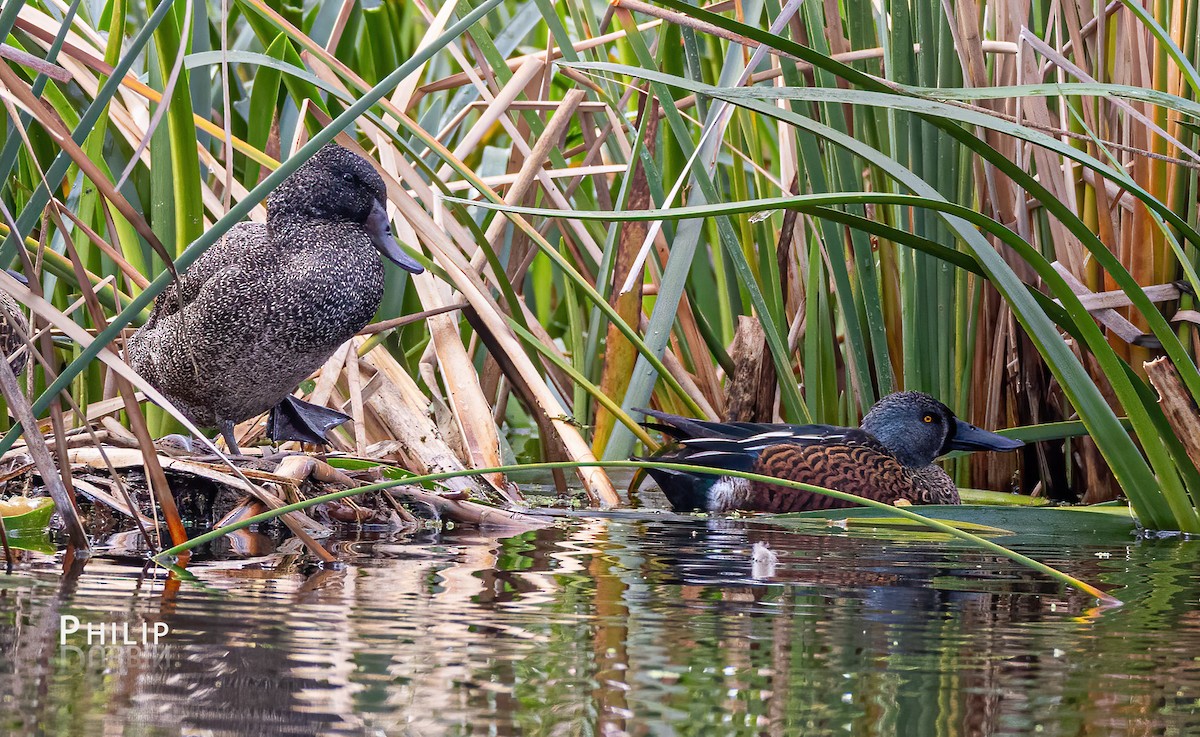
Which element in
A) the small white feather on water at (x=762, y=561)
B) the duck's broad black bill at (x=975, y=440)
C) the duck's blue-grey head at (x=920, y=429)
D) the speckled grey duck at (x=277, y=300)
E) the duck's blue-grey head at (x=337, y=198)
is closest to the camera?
the small white feather on water at (x=762, y=561)

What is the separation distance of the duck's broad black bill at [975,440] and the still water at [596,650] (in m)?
1.31

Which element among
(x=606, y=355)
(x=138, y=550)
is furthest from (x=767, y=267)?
(x=138, y=550)

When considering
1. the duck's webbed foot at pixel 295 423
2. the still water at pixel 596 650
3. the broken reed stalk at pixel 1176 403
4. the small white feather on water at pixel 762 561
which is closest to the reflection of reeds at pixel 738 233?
the broken reed stalk at pixel 1176 403

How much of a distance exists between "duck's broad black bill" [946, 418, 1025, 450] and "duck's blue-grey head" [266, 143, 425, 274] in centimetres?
157

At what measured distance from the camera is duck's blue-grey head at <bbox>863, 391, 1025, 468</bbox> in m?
3.93

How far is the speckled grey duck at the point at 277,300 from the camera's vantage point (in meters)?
3.43

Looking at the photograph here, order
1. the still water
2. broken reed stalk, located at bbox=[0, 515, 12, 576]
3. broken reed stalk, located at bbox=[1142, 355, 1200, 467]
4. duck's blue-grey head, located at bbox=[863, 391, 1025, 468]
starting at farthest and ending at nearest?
duck's blue-grey head, located at bbox=[863, 391, 1025, 468] → broken reed stalk, located at bbox=[1142, 355, 1200, 467] → broken reed stalk, located at bbox=[0, 515, 12, 576] → the still water

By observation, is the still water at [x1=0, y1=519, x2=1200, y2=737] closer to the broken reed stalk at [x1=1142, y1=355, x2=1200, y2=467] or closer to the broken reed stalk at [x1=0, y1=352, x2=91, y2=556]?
the broken reed stalk at [x1=0, y1=352, x2=91, y2=556]

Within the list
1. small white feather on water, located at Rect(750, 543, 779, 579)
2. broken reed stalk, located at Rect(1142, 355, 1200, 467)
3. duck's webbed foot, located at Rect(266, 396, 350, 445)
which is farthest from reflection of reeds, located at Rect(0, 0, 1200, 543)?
small white feather on water, located at Rect(750, 543, 779, 579)

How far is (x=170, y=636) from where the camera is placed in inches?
62.9

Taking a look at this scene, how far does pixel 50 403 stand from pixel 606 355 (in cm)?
227

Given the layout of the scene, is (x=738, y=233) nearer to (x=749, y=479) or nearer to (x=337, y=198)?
(x=337, y=198)

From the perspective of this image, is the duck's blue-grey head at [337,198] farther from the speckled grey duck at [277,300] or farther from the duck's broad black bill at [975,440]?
the duck's broad black bill at [975,440]

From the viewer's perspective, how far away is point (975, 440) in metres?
3.91
